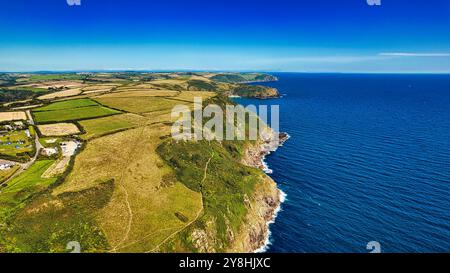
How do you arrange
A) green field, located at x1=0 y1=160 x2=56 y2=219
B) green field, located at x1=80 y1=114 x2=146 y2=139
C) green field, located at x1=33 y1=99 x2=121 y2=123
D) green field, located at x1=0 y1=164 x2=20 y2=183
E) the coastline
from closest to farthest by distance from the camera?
green field, located at x1=0 y1=160 x2=56 y2=219, the coastline, green field, located at x1=0 y1=164 x2=20 y2=183, green field, located at x1=80 y1=114 x2=146 y2=139, green field, located at x1=33 y1=99 x2=121 y2=123

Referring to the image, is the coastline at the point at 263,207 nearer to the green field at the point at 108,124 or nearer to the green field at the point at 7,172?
the green field at the point at 108,124

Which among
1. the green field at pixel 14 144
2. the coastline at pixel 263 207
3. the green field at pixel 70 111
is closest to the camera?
the coastline at pixel 263 207

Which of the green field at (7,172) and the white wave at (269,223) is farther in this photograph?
the green field at (7,172)

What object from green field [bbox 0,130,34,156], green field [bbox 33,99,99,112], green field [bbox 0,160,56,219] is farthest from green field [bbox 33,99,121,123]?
green field [bbox 0,160,56,219]

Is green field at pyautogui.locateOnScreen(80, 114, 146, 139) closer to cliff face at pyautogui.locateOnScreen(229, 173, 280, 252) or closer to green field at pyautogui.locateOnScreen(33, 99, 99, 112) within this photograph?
green field at pyautogui.locateOnScreen(33, 99, 99, 112)

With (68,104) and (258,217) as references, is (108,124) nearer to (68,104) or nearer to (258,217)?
(68,104)

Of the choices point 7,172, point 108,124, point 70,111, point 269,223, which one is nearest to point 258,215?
point 269,223

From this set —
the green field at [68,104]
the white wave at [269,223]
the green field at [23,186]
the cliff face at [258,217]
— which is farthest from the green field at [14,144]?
the white wave at [269,223]

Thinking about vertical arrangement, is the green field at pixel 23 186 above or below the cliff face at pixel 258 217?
above
